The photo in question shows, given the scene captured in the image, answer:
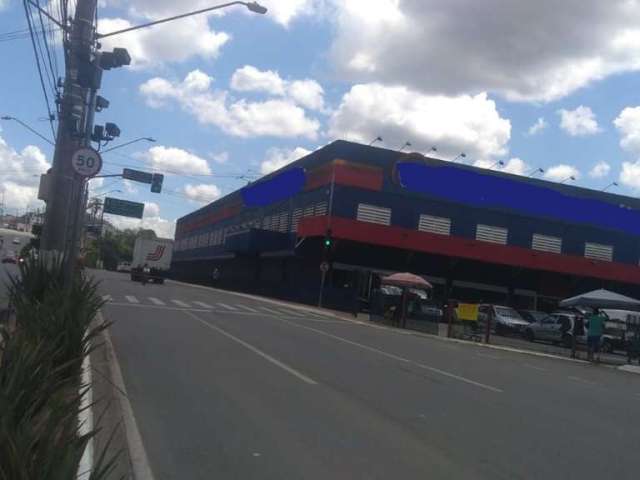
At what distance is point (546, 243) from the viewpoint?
52.9m

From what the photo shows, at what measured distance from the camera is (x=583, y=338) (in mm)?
31766

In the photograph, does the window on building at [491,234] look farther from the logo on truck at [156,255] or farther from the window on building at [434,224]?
the logo on truck at [156,255]

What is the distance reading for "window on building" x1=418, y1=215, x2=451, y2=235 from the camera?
162ft

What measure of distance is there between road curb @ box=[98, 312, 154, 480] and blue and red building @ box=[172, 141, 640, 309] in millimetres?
33376

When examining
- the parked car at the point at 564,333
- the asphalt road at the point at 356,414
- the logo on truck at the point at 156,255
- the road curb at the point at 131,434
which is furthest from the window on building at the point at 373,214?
the road curb at the point at 131,434

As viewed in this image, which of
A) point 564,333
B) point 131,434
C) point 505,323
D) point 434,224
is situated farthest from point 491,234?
point 131,434

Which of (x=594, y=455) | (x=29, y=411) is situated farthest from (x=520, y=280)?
(x=29, y=411)

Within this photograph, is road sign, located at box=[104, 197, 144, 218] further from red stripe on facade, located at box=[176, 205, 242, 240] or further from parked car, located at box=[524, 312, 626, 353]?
parked car, located at box=[524, 312, 626, 353]

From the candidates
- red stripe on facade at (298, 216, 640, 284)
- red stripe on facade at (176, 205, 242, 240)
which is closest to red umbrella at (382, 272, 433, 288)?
red stripe on facade at (298, 216, 640, 284)

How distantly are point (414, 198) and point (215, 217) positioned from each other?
134 feet

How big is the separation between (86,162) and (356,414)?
6645 mm

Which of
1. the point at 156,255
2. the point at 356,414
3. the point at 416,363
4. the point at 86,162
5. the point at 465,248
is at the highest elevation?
the point at 465,248

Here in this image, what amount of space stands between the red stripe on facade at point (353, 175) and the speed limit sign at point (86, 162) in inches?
1349

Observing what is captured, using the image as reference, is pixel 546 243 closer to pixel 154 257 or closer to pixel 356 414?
pixel 154 257
